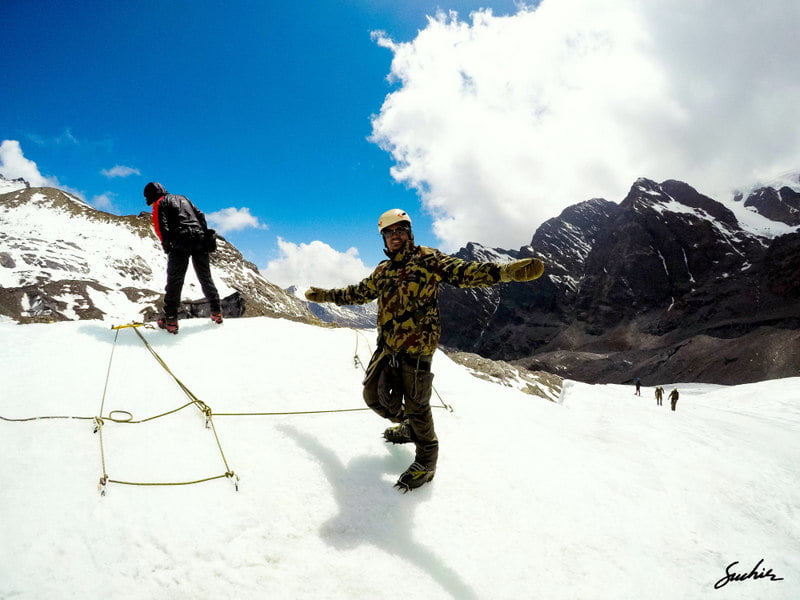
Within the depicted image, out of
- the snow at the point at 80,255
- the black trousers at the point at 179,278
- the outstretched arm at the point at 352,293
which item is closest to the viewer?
the outstretched arm at the point at 352,293

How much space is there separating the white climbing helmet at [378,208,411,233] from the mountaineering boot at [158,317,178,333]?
206 inches

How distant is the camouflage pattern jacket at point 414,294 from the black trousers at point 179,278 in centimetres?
474

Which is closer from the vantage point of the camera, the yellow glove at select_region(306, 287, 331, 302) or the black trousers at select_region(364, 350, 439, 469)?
the black trousers at select_region(364, 350, 439, 469)

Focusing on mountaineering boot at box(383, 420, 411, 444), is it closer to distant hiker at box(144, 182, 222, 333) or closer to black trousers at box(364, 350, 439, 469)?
black trousers at box(364, 350, 439, 469)

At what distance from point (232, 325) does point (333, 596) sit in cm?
640

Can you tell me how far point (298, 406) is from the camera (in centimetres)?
569

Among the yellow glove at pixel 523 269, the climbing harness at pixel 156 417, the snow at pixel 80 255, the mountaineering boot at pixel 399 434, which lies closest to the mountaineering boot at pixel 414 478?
the mountaineering boot at pixel 399 434

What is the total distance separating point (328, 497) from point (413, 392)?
4.85 ft

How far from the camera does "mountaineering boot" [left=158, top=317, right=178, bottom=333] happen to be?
7.46m

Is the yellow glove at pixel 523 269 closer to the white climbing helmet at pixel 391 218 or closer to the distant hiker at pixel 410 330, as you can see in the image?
the distant hiker at pixel 410 330

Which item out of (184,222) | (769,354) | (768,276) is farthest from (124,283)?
(768,276)

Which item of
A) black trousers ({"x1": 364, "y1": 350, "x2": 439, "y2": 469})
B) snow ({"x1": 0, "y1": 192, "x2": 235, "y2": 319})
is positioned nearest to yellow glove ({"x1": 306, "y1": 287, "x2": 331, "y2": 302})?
black trousers ({"x1": 364, "y1": 350, "x2": 439, "y2": 469})

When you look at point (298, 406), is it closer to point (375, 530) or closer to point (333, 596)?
point (375, 530)

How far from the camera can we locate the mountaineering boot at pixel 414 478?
4.33 meters
